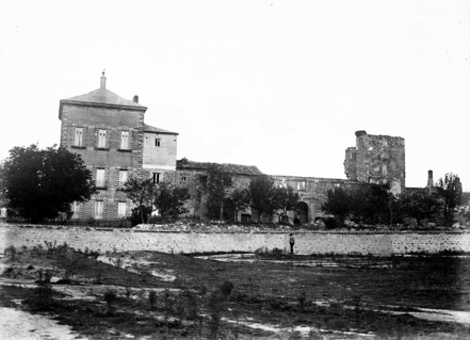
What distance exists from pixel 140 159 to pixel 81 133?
15.7 ft

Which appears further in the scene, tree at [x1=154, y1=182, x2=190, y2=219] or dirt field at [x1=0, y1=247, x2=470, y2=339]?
tree at [x1=154, y1=182, x2=190, y2=219]

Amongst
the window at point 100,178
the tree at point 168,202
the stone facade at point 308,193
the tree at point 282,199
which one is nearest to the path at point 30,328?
the tree at point 168,202

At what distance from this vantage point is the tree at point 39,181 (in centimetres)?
3011

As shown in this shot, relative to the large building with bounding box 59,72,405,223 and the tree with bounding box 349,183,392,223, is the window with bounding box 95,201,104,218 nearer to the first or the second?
the large building with bounding box 59,72,405,223

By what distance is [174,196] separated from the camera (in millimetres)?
36750

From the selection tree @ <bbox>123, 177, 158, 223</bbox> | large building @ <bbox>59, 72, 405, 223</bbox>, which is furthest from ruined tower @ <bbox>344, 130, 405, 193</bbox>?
tree @ <bbox>123, 177, 158, 223</bbox>

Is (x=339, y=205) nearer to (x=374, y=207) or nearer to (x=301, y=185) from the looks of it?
(x=374, y=207)

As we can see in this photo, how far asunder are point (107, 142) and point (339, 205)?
61.4 feet

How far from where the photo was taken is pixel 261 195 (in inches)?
1738

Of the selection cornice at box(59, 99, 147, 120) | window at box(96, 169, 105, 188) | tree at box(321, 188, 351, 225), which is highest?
cornice at box(59, 99, 147, 120)

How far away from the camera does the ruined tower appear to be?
58.6 meters

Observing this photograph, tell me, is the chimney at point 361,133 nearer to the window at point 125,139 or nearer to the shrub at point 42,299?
the window at point 125,139

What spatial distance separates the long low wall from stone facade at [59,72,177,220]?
1407cm

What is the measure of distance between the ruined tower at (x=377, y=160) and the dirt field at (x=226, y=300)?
36183 millimetres
